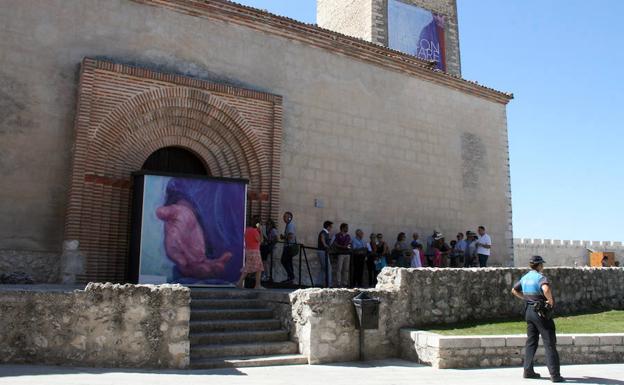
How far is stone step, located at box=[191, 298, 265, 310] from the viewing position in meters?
8.55

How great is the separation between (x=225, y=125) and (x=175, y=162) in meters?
1.32

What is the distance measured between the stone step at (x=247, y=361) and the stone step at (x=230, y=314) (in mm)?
983

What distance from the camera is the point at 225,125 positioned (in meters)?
12.5

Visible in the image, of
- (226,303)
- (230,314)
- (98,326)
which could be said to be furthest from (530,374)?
(98,326)

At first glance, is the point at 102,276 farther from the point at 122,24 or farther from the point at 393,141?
the point at 393,141

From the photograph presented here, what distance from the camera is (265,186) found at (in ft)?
41.6

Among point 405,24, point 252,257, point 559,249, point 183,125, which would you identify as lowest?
point 252,257

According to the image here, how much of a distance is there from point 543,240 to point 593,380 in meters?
25.4

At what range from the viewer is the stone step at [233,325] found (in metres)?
7.84

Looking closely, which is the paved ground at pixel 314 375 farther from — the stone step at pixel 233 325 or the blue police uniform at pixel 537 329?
the stone step at pixel 233 325

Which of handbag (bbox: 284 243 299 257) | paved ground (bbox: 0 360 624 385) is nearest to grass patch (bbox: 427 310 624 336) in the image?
paved ground (bbox: 0 360 624 385)

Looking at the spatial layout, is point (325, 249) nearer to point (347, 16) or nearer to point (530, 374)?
point (530, 374)

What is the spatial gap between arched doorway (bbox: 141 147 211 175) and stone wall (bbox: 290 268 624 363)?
511cm

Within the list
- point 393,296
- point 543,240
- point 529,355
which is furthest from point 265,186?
point 543,240
